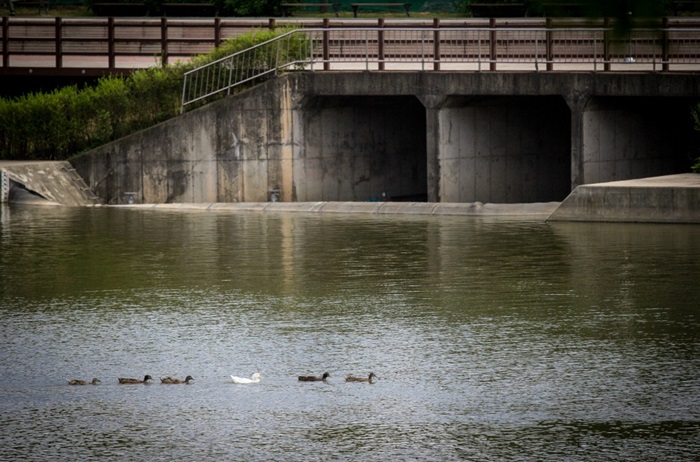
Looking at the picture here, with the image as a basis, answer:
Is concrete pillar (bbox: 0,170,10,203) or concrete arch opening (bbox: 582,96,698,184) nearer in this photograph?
concrete arch opening (bbox: 582,96,698,184)

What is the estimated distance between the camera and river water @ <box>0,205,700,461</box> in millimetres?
10773

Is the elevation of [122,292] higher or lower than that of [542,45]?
lower

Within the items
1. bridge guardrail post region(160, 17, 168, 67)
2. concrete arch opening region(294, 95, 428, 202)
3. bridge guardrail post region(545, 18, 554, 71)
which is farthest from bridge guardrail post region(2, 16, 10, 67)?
bridge guardrail post region(545, 18, 554, 71)

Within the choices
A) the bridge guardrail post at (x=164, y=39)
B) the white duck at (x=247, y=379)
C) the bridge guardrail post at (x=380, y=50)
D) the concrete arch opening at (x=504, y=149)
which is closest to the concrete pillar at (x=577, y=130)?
the concrete arch opening at (x=504, y=149)

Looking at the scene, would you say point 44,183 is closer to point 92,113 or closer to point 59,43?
point 92,113

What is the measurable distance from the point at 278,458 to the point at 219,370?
3227 millimetres

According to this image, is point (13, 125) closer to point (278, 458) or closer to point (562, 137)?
point (562, 137)

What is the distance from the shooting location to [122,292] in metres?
18.2

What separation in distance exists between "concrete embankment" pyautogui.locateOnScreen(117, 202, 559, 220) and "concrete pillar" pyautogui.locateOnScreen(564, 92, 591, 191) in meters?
1.81

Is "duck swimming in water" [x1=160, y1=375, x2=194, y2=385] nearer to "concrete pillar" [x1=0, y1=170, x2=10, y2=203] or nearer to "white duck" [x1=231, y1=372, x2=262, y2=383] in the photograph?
"white duck" [x1=231, y1=372, x2=262, y2=383]

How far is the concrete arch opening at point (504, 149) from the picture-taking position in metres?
30.7

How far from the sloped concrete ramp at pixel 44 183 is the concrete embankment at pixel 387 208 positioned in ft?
4.06

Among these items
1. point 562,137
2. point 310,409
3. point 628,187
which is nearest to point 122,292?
point 310,409

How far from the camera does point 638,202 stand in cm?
2497
